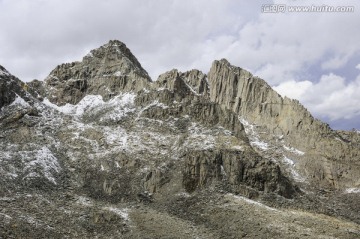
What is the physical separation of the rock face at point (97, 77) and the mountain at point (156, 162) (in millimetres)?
230

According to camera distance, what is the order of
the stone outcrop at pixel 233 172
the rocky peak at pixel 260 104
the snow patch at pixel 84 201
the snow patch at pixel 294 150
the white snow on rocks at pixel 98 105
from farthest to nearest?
1. the rocky peak at pixel 260 104
2. the snow patch at pixel 294 150
3. the white snow on rocks at pixel 98 105
4. the stone outcrop at pixel 233 172
5. the snow patch at pixel 84 201

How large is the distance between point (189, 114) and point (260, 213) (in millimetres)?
24920

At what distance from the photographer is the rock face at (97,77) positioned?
3073 inches

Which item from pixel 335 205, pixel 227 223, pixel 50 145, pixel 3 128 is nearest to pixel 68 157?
pixel 50 145

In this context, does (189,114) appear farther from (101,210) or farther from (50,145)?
(101,210)

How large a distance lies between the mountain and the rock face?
0.23 m

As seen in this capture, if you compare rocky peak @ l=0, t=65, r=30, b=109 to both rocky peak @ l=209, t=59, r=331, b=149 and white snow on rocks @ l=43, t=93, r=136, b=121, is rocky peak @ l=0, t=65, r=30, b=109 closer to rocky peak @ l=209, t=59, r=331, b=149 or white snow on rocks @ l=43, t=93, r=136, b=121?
white snow on rocks @ l=43, t=93, r=136, b=121

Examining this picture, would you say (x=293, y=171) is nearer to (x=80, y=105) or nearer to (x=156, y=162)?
(x=156, y=162)

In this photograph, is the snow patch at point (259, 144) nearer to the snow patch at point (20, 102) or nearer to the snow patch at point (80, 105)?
the snow patch at point (80, 105)

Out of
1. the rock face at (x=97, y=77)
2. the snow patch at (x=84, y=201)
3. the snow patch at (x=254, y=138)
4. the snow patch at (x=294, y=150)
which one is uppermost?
the rock face at (x=97, y=77)

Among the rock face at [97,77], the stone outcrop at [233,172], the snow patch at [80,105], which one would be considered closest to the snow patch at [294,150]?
the stone outcrop at [233,172]

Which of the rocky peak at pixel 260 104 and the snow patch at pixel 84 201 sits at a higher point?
the rocky peak at pixel 260 104

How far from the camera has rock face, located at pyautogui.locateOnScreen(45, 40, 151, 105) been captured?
256 ft

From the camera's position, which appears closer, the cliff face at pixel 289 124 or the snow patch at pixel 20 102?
the snow patch at pixel 20 102
